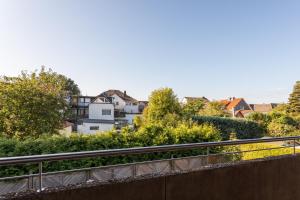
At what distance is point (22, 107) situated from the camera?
14.4 metres

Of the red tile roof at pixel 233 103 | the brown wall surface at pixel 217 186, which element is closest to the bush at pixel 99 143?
the brown wall surface at pixel 217 186

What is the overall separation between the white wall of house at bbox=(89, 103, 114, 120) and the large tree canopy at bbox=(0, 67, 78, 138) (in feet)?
68.8

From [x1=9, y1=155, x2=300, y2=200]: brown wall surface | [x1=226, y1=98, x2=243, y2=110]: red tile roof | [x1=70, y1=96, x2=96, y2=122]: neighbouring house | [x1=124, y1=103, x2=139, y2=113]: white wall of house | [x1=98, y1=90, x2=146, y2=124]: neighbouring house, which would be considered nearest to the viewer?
[x1=9, y1=155, x2=300, y2=200]: brown wall surface

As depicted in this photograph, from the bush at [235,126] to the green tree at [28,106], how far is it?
858 cm

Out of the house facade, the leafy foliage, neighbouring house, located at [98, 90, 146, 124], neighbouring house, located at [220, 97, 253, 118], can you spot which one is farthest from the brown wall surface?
neighbouring house, located at [220, 97, 253, 118]

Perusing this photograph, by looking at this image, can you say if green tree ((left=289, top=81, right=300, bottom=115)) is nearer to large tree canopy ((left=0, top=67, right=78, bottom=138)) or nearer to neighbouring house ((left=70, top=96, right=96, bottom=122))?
neighbouring house ((left=70, top=96, right=96, bottom=122))

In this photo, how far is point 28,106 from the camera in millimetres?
14664

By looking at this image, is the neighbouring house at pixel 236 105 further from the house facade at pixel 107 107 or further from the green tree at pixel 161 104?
the green tree at pixel 161 104

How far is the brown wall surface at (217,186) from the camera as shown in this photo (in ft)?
5.67

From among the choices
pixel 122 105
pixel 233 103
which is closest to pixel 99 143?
pixel 122 105

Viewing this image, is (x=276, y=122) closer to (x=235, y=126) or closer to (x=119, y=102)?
(x=235, y=126)

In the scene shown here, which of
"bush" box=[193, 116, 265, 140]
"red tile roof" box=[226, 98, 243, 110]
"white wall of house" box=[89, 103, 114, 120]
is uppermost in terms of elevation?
"red tile roof" box=[226, 98, 243, 110]

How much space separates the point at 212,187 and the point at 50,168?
5.05m

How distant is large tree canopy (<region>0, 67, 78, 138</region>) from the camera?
46.3 ft
